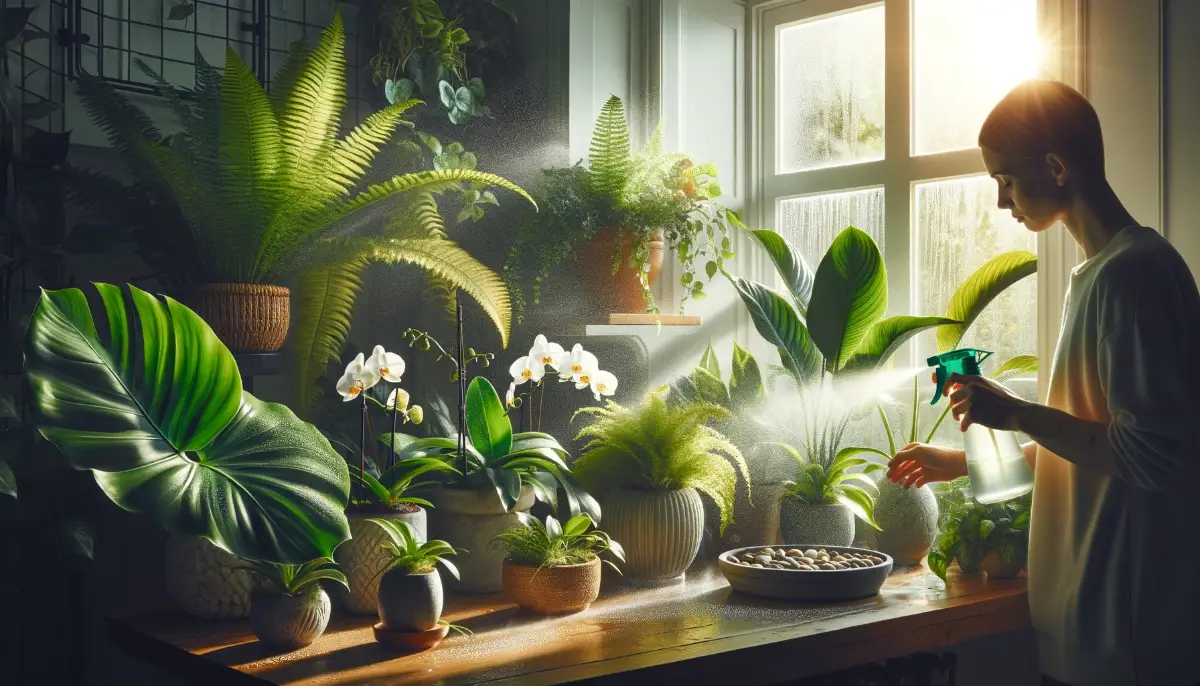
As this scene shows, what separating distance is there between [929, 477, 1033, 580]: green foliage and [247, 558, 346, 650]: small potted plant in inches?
40.4

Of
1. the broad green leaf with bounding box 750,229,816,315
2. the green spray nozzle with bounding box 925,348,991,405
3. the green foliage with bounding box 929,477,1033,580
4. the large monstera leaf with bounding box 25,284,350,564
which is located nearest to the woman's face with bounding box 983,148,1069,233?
the green spray nozzle with bounding box 925,348,991,405

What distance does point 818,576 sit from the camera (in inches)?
65.0

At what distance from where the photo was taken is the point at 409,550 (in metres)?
1.46

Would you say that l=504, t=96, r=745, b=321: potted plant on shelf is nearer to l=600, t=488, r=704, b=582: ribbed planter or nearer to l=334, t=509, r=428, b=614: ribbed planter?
l=600, t=488, r=704, b=582: ribbed planter

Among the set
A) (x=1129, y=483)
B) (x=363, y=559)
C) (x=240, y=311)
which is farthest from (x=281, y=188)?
(x=1129, y=483)

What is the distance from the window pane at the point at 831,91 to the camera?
2.36 metres

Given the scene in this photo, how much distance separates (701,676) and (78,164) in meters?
1.57

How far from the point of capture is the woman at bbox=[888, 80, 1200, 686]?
49.6 inches

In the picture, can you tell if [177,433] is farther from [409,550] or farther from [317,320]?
[317,320]

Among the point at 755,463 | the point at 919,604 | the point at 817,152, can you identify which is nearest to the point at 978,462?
the point at 919,604

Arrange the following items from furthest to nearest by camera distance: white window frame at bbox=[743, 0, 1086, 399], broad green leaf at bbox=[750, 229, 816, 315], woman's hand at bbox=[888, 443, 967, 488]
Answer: broad green leaf at bbox=[750, 229, 816, 315]
white window frame at bbox=[743, 0, 1086, 399]
woman's hand at bbox=[888, 443, 967, 488]

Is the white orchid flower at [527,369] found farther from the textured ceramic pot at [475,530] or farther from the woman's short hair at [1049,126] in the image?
the woman's short hair at [1049,126]

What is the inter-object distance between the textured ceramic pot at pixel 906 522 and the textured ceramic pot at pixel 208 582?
3.73 feet

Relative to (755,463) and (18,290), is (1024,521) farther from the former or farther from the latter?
(18,290)
